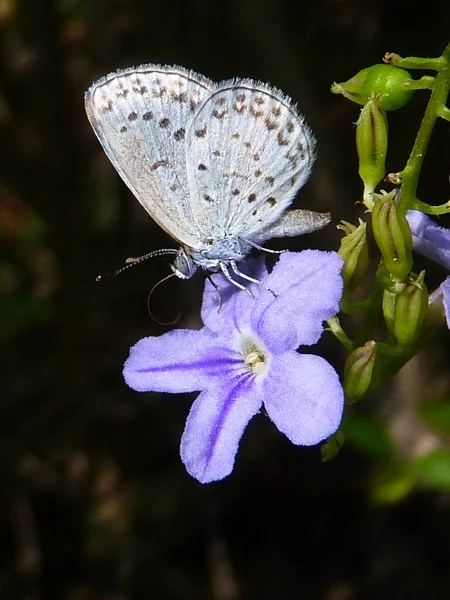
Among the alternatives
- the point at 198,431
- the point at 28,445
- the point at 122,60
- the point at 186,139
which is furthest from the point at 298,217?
the point at 122,60

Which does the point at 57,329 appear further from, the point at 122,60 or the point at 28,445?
the point at 122,60

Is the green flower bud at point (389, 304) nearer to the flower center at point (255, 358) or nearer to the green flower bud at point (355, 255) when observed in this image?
the green flower bud at point (355, 255)

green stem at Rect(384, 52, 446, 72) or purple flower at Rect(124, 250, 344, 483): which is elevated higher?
green stem at Rect(384, 52, 446, 72)

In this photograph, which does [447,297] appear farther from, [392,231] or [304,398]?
[304,398]

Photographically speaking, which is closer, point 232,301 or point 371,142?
point 371,142

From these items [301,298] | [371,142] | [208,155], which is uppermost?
[371,142]

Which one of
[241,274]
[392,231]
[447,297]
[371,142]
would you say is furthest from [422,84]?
[241,274]

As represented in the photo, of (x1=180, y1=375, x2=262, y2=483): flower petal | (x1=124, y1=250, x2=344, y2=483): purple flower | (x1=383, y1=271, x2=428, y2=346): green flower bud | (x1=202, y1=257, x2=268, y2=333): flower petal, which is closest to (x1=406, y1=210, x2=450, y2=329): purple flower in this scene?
(x1=383, y1=271, x2=428, y2=346): green flower bud

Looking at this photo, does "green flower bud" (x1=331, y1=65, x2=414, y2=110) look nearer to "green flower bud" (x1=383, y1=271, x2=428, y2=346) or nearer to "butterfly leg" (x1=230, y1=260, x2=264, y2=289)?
"green flower bud" (x1=383, y1=271, x2=428, y2=346)
